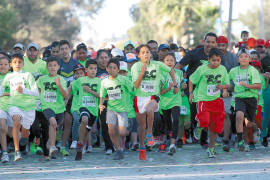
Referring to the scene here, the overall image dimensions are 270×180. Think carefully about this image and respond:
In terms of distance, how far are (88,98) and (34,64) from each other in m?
1.63

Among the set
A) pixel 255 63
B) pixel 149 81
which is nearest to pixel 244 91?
pixel 255 63

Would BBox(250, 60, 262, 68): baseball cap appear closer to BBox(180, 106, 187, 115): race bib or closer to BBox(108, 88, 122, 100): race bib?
BBox(180, 106, 187, 115): race bib

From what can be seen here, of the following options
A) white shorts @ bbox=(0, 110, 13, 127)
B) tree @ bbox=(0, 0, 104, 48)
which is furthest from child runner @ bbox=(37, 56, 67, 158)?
tree @ bbox=(0, 0, 104, 48)

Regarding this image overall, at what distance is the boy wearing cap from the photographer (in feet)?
39.7

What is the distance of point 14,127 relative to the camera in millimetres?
10250

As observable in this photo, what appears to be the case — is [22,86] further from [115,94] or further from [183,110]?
[183,110]

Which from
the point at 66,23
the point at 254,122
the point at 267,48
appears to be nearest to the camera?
the point at 254,122

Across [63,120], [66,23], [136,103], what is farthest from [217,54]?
[66,23]

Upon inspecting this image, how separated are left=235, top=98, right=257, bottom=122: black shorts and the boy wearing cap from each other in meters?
3.77

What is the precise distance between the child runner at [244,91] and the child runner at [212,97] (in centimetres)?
75

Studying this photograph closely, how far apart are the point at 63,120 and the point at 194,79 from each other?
279 centimetres

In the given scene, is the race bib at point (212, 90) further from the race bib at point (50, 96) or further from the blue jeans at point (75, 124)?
the race bib at point (50, 96)

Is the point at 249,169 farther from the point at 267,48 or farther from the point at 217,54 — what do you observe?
the point at 267,48

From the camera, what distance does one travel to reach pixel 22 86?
10.3 m
